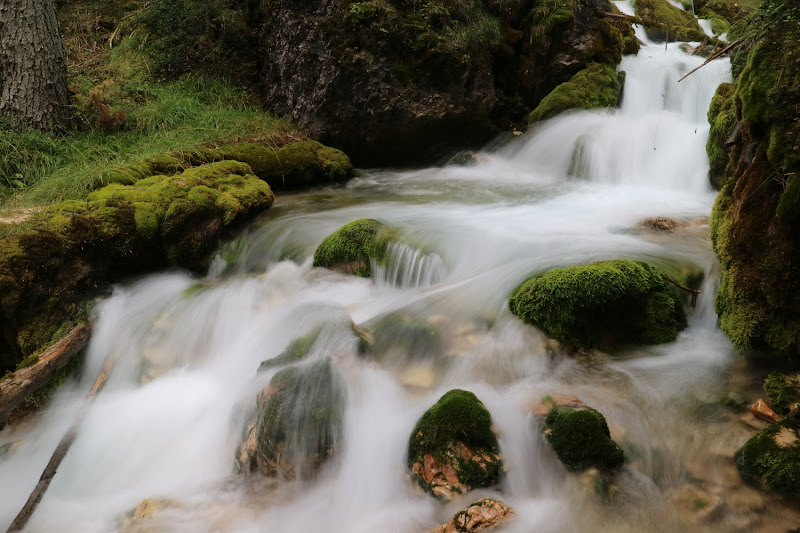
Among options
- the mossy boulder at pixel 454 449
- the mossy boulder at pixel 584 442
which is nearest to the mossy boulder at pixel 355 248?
the mossy boulder at pixel 454 449

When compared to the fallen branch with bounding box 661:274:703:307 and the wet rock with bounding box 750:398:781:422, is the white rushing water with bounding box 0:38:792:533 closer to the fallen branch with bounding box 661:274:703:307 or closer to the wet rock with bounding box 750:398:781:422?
the fallen branch with bounding box 661:274:703:307

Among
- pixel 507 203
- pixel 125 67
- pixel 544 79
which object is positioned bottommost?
pixel 507 203

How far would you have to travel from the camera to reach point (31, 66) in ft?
22.9

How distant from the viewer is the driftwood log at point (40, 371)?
3.48m

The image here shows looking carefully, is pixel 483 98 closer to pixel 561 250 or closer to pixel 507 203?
pixel 507 203

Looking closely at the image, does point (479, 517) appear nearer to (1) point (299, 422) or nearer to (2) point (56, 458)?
(1) point (299, 422)

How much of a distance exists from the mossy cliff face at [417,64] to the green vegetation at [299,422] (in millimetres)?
6280

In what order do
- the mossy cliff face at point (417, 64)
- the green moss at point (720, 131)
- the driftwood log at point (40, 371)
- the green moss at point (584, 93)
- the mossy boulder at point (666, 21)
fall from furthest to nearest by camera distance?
the mossy boulder at point (666, 21) < the green moss at point (584, 93) < the mossy cliff face at point (417, 64) < the green moss at point (720, 131) < the driftwood log at point (40, 371)

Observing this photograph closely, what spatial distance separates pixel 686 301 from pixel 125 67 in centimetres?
999

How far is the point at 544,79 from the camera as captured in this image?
1023 cm

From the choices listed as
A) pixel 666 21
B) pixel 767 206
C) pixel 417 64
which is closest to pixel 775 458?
pixel 767 206

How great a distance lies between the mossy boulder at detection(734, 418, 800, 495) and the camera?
8.61 ft

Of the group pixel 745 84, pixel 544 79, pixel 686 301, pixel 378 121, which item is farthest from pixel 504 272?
pixel 544 79

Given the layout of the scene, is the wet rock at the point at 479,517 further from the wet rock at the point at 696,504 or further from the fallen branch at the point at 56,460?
the fallen branch at the point at 56,460
